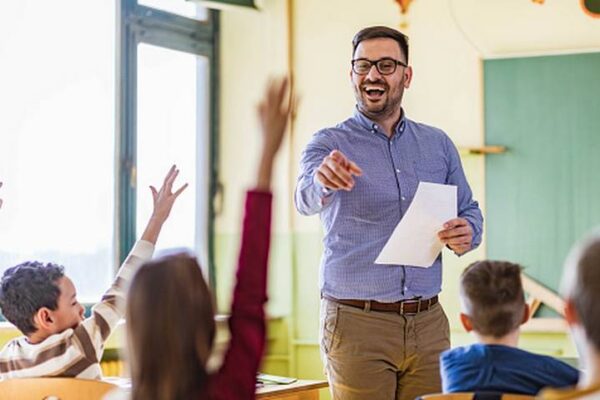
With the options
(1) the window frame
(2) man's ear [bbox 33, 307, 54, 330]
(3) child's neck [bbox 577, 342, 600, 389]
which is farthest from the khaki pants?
(1) the window frame

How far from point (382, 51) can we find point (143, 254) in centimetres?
100

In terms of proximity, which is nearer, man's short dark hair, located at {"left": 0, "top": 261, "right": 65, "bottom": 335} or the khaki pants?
man's short dark hair, located at {"left": 0, "top": 261, "right": 65, "bottom": 335}

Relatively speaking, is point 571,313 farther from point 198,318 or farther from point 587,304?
point 198,318

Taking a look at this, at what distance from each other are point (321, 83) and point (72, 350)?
11.5 ft

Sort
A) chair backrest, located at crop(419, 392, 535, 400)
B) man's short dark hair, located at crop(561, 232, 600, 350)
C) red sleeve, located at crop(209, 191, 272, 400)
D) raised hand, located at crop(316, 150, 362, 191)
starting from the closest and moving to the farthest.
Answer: man's short dark hair, located at crop(561, 232, 600, 350)
red sleeve, located at crop(209, 191, 272, 400)
chair backrest, located at crop(419, 392, 535, 400)
raised hand, located at crop(316, 150, 362, 191)

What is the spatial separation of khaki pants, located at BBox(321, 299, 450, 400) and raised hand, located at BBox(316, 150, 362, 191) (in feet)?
1.58

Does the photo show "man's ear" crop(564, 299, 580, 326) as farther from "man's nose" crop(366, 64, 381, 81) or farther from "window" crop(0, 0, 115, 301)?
"window" crop(0, 0, 115, 301)

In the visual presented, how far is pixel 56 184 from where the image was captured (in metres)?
5.21

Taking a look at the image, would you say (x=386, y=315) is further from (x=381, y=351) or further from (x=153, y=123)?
(x=153, y=123)

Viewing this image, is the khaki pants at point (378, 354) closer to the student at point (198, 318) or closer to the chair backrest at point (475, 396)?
the chair backrest at point (475, 396)

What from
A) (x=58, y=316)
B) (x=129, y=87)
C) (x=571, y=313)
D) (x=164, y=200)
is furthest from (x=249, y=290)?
(x=129, y=87)

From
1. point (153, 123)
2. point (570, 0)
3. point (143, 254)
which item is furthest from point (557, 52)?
point (143, 254)

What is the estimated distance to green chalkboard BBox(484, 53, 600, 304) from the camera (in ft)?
17.7

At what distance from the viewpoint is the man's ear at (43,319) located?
2.95 metres
